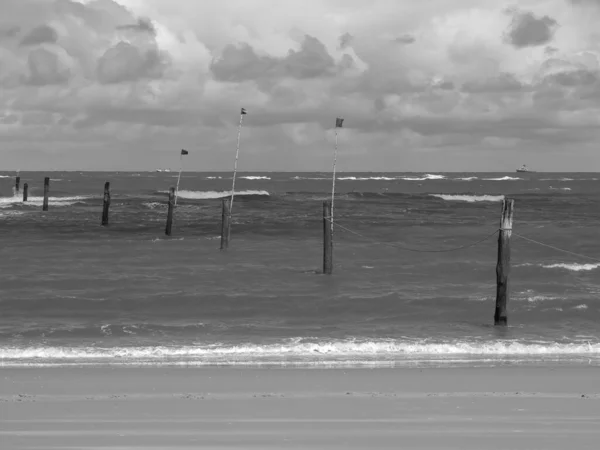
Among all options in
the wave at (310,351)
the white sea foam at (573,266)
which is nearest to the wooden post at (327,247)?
the white sea foam at (573,266)

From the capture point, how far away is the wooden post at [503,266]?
62.2 feet

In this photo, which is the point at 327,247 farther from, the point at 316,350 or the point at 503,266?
the point at 316,350

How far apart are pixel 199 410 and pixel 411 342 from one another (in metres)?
7.46

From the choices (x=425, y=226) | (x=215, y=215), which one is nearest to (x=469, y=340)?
(x=425, y=226)

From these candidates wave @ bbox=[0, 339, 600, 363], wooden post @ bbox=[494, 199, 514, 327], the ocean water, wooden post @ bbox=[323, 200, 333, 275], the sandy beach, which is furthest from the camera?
wooden post @ bbox=[323, 200, 333, 275]

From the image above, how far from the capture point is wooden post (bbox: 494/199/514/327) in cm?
1895

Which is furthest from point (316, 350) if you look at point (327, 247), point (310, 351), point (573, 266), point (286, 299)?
point (573, 266)

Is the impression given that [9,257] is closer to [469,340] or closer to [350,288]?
[350,288]

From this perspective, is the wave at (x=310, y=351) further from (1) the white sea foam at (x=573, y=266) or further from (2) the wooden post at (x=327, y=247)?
(1) the white sea foam at (x=573, y=266)

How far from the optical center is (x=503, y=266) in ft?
63.6

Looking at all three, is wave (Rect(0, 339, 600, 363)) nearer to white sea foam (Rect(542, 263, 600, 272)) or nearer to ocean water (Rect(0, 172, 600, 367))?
ocean water (Rect(0, 172, 600, 367))

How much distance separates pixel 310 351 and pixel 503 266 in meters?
6.06

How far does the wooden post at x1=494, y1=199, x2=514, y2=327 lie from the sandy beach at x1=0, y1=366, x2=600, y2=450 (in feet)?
18.5

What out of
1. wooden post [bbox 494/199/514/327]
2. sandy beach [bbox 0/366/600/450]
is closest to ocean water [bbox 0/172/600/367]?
wooden post [bbox 494/199/514/327]
